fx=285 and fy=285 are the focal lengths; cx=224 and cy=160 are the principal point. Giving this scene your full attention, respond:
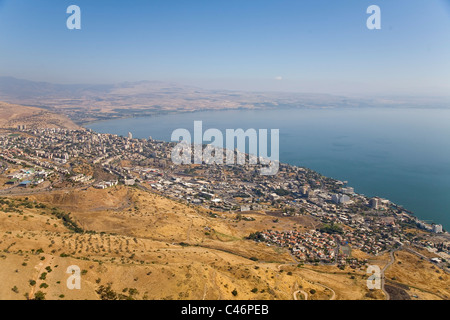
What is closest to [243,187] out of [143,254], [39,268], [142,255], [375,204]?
[375,204]

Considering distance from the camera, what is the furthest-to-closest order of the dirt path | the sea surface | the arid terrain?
1. the sea surface
2. the arid terrain
3. the dirt path

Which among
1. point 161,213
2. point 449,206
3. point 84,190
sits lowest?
point 449,206

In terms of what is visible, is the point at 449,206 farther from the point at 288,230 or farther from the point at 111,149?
the point at 111,149

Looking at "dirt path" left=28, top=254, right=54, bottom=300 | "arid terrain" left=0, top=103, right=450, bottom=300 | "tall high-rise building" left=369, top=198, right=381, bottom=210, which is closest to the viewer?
"dirt path" left=28, top=254, right=54, bottom=300

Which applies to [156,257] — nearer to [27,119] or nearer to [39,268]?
[39,268]

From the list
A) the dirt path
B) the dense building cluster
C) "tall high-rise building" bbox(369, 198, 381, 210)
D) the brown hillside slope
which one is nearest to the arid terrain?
the dirt path

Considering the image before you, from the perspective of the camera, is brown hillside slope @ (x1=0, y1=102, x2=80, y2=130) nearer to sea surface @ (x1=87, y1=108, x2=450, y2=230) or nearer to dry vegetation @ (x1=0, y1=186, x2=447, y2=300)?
sea surface @ (x1=87, y1=108, x2=450, y2=230)

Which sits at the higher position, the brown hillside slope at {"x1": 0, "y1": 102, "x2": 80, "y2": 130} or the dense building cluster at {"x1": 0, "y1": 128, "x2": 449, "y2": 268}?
the brown hillside slope at {"x1": 0, "y1": 102, "x2": 80, "y2": 130}

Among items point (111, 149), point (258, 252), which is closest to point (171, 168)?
point (111, 149)

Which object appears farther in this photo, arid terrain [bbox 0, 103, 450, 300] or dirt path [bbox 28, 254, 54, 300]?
arid terrain [bbox 0, 103, 450, 300]

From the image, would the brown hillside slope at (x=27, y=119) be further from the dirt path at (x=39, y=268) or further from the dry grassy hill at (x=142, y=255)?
the dirt path at (x=39, y=268)

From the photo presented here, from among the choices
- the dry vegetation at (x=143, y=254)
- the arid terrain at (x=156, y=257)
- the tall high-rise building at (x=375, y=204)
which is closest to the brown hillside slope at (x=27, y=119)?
the arid terrain at (x=156, y=257)
